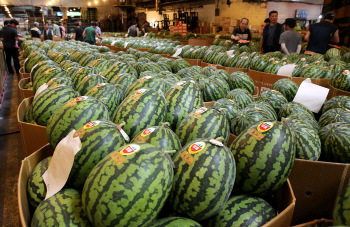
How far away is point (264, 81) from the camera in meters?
3.36

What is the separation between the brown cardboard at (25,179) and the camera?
1.02m

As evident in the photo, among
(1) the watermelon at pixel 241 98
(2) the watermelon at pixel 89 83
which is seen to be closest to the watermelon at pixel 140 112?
(2) the watermelon at pixel 89 83

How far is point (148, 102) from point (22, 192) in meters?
0.76

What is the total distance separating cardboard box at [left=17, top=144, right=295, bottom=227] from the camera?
0.97m

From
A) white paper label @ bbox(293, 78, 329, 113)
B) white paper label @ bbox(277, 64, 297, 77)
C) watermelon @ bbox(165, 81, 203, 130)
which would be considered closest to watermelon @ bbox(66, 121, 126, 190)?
watermelon @ bbox(165, 81, 203, 130)

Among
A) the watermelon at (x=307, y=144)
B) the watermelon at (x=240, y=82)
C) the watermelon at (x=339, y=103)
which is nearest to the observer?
the watermelon at (x=307, y=144)

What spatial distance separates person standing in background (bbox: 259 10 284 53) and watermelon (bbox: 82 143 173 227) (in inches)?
229

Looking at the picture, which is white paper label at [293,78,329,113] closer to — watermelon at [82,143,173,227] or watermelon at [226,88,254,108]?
watermelon at [226,88,254,108]

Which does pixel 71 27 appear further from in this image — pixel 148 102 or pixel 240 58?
pixel 148 102

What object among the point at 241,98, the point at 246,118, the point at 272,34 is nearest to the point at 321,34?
the point at 272,34

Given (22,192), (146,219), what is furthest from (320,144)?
(22,192)

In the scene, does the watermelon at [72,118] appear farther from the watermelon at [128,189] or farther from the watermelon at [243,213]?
the watermelon at [243,213]

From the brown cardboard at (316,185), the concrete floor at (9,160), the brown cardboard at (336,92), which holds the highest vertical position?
the brown cardboard at (336,92)

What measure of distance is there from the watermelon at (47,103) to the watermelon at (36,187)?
52 cm
